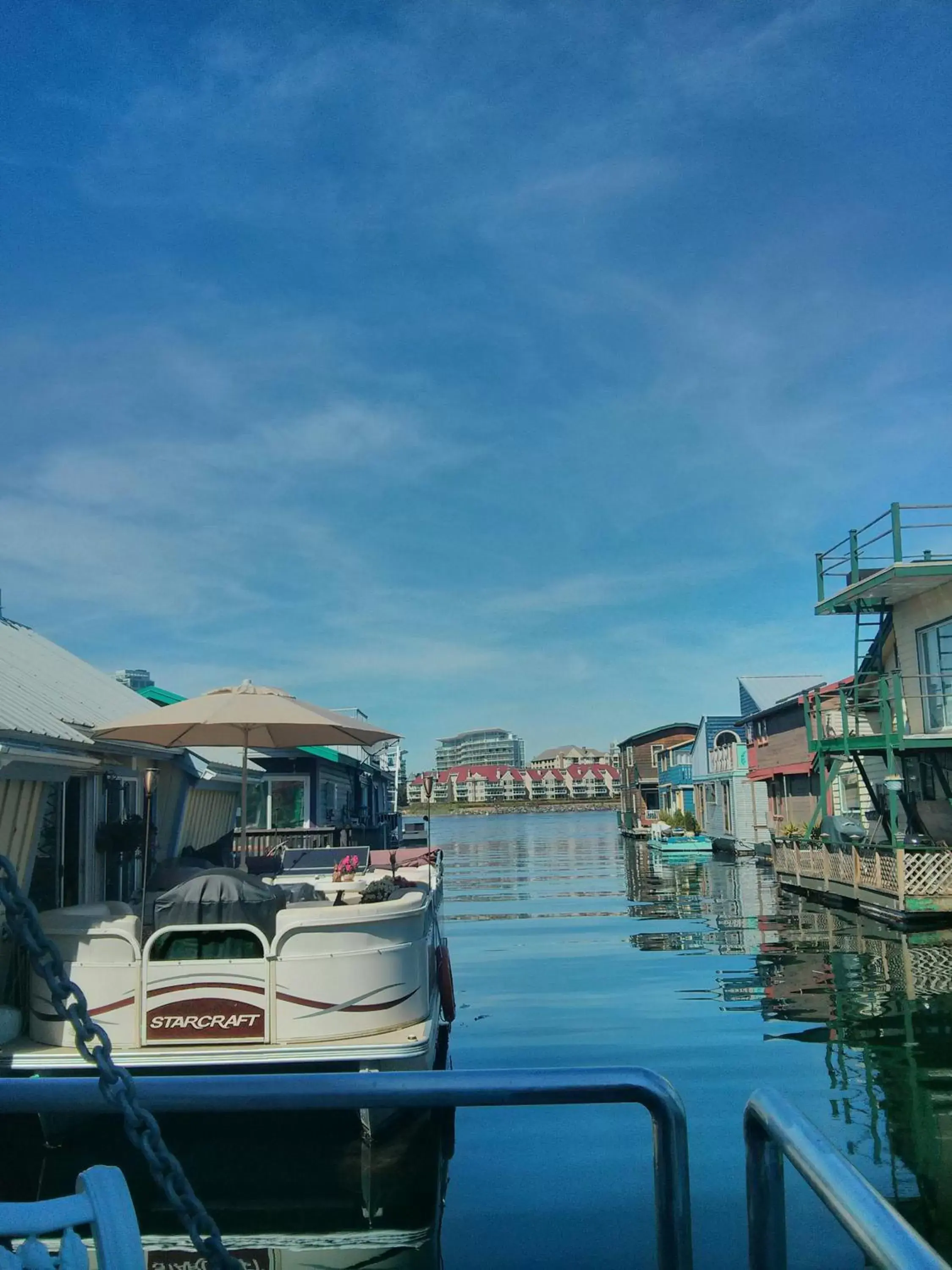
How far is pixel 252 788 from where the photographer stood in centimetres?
2323

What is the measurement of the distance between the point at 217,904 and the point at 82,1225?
19.2 feet

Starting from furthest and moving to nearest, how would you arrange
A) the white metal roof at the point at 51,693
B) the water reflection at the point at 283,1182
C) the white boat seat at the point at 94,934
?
the white metal roof at the point at 51,693 → the white boat seat at the point at 94,934 → the water reflection at the point at 283,1182

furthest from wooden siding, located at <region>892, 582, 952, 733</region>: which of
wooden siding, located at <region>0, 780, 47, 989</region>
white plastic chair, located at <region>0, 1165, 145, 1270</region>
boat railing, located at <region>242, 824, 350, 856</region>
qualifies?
white plastic chair, located at <region>0, 1165, 145, 1270</region>

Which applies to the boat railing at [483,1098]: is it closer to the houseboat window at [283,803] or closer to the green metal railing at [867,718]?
the green metal railing at [867,718]

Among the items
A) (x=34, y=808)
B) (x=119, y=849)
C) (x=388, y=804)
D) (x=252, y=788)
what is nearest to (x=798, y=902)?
(x=252, y=788)

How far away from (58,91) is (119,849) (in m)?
8.01

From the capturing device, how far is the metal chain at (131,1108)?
2150mm

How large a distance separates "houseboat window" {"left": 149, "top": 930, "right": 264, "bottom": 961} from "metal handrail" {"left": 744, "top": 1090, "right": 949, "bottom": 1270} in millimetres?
5724

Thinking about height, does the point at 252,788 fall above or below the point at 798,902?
above

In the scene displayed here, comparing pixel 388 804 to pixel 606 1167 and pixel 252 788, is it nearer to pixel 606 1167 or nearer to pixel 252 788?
pixel 252 788

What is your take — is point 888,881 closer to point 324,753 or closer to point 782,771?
point 324,753

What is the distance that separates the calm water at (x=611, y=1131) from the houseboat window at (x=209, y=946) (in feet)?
4.43

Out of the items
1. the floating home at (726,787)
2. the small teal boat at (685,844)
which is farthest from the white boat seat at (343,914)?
the small teal boat at (685,844)

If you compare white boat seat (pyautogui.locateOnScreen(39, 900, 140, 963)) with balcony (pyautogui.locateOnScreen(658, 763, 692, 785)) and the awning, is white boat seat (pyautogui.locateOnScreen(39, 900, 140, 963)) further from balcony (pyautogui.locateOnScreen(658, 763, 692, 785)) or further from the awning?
balcony (pyautogui.locateOnScreen(658, 763, 692, 785))
